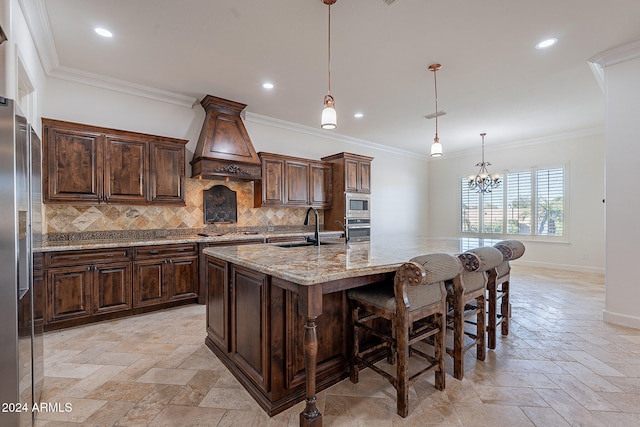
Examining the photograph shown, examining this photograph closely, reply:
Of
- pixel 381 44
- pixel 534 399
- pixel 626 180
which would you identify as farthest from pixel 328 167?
pixel 534 399

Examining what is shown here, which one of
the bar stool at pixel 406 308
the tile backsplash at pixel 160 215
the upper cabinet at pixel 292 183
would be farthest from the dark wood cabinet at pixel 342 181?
the bar stool at pixel 406 308

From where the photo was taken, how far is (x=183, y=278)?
12.0ft

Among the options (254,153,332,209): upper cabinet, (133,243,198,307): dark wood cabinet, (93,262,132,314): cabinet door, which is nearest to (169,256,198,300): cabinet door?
(133,243,198,307): dark wood cabinet

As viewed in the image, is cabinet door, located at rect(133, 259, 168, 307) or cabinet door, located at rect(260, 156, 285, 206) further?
cabinet door, located at rect(260, 156, 285, 206)

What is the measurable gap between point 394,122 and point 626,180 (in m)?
3.28

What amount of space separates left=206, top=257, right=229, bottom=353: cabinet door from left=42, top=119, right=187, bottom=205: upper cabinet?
1.83m

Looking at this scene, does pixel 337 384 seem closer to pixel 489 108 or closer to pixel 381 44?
pixel 381 44

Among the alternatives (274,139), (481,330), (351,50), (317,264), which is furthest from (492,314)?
(274,139)

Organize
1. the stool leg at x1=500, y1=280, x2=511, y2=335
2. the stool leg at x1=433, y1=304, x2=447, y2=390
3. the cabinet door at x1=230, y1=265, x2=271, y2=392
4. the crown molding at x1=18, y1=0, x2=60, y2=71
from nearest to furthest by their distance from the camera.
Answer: the cabinet door at x1=230, y1=265, x2=271, y2=392 < the stool leg at x1=433, y1=304, x2=447, y2=390 < the crown molding at x1=18, y1=0, x2=60, y2=71 < the stool leg at x1=500, y1=280, x2=511, y2=335

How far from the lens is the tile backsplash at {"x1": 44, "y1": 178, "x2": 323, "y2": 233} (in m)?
3.44

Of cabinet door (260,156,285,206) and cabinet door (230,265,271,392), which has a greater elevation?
cabinet door (260,156,285,206)

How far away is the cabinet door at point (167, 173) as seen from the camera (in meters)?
3.70

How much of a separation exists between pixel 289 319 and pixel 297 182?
355cm

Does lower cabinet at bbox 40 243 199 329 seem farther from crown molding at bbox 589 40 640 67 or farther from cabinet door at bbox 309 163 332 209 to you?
crown molding at bbox 589 40 640 67
